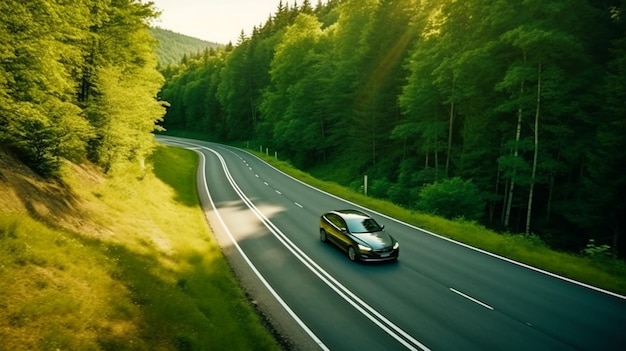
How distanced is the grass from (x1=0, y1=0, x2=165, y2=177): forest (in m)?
15.9

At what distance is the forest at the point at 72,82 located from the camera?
1092cm

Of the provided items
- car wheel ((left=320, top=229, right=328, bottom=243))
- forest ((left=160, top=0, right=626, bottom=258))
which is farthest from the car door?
forest ((left=160, top=0, right=626, bottom=258))

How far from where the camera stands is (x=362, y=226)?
15672mm

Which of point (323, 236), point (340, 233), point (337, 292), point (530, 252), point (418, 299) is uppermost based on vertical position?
point (340, 233)

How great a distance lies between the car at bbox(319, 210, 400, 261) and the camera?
14422mm

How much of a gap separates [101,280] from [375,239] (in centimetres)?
971

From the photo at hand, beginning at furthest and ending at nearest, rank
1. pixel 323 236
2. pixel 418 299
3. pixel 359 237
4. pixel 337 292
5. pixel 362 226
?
pixel 323 236
pixel 362 226
pixel 359 237
pixel 337 292
pixel 418 299

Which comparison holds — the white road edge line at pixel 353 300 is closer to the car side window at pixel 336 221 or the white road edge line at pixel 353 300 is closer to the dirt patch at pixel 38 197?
the car side window at pixel 336 221

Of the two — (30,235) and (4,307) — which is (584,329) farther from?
(30,235)

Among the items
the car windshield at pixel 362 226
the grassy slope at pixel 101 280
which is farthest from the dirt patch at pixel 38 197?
the car windshield at pixel 362 226

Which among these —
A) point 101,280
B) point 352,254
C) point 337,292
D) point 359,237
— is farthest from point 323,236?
point 101,280

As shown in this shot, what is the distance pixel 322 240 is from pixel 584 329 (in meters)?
10.7

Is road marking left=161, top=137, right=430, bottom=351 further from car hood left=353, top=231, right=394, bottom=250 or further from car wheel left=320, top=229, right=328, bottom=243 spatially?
car hood left=353, top=231, right=394, bottom=250

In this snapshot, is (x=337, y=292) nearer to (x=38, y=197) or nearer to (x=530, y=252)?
(x=530, y=252)
